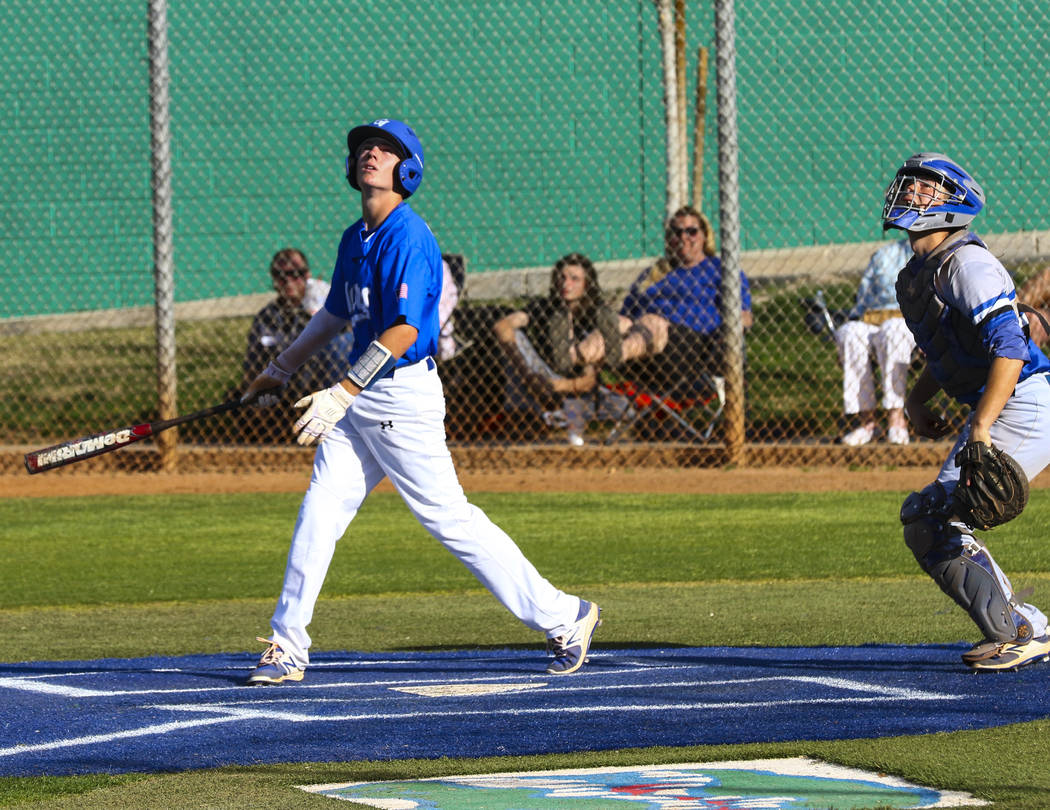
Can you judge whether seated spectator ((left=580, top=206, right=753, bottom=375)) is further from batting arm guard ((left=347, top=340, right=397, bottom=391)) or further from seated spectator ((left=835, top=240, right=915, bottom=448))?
batting arm guard ((left=347, top=340, right=397, bottom=391))

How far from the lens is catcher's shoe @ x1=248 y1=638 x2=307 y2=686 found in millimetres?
5781

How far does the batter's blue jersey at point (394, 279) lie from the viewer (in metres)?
5.71

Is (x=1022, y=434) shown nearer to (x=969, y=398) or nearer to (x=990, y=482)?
(x=969, y=398)

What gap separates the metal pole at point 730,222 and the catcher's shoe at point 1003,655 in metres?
6.30

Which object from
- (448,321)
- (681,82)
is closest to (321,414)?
(448,321)

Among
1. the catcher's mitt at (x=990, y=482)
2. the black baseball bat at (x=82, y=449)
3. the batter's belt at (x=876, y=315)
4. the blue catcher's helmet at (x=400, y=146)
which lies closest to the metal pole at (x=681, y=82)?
the batter's belt at (x=876, y=315)

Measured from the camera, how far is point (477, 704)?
5363 mm

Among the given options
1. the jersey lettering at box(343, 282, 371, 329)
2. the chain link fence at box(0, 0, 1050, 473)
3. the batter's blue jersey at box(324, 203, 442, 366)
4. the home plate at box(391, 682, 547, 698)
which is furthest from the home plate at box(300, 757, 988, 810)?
the chain link fence at box(0, 0, 1050, 473)

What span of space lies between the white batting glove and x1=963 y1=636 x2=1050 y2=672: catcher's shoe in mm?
2298

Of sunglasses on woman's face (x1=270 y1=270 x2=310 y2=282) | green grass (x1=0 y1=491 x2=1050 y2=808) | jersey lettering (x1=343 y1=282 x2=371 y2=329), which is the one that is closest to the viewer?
green grass (x1=0 y1=491 x2=1050 y2=808)

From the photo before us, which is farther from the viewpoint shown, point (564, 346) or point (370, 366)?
point (564, 346)

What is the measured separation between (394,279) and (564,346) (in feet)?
22.4

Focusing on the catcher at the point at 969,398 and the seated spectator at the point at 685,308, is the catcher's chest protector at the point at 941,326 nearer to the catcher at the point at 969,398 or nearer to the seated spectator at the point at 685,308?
the catcher at the point at 969,398

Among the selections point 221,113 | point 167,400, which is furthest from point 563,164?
Result: point 167,400
